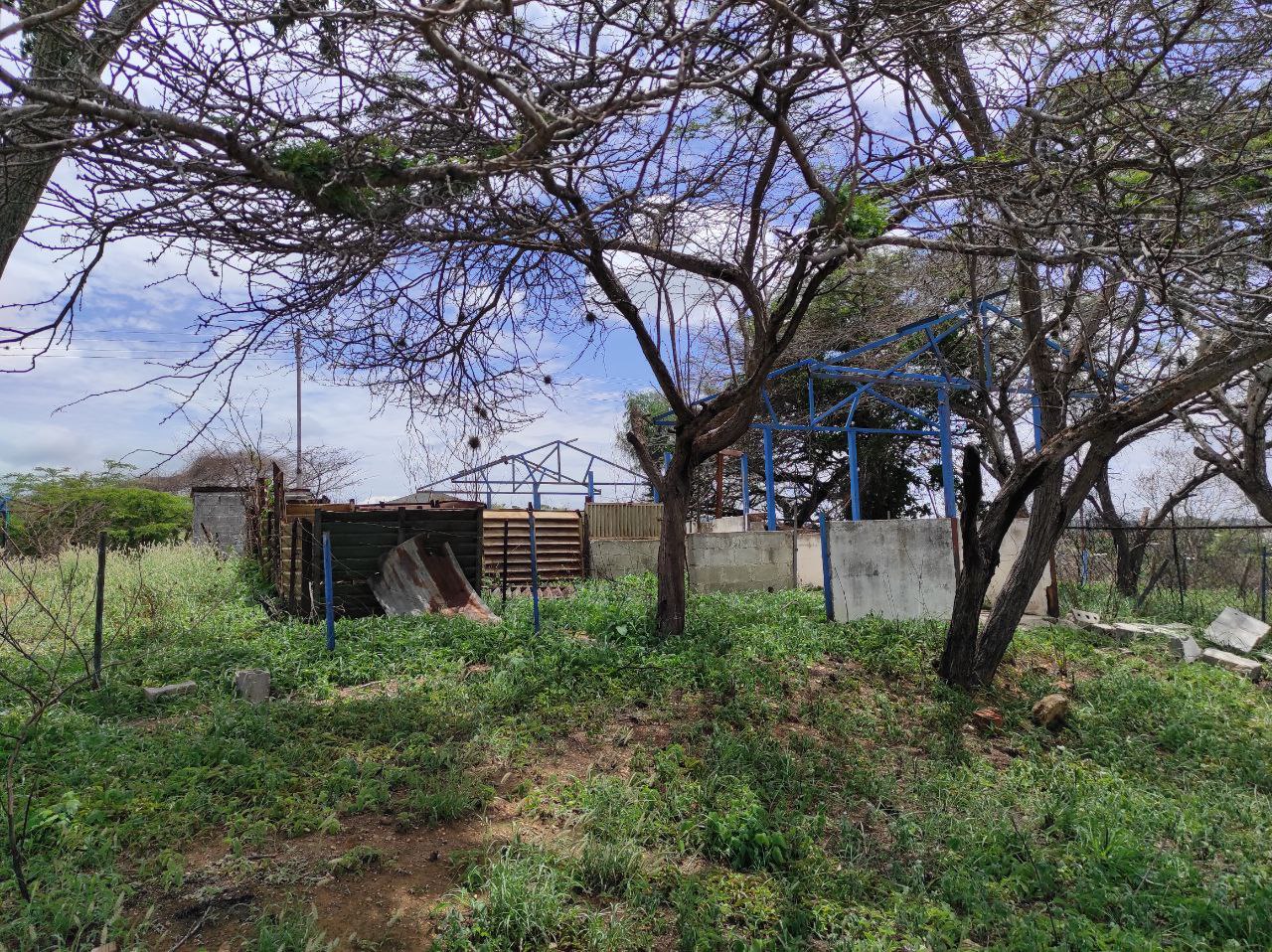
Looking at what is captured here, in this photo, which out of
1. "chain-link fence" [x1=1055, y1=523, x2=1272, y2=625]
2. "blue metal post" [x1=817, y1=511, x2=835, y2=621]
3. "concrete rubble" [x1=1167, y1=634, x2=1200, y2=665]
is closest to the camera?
"concrete rubble" [x1=1167, y1=634, x2=1200, y2=665]

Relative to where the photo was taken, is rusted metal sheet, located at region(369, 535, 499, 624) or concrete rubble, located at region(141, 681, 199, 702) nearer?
concrete rubble, located at region(141, 681, 199, 702)

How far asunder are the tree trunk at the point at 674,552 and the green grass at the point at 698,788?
44 centimetres

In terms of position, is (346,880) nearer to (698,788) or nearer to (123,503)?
(698,788)

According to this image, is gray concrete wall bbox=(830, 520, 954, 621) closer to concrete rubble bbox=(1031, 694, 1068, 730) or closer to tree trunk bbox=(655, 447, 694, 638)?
tree trunk bbox=(655, 447, 694, 638)

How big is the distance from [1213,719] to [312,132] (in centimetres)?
882

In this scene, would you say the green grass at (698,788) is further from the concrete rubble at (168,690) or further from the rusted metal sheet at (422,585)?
the rusted metal sheet at (422,585)

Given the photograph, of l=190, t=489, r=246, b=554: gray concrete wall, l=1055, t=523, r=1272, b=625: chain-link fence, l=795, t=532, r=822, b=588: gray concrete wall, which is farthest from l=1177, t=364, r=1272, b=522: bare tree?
l=190, t=489, r=246, b=554: gray concrete wall

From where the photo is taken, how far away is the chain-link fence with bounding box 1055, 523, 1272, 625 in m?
12.5

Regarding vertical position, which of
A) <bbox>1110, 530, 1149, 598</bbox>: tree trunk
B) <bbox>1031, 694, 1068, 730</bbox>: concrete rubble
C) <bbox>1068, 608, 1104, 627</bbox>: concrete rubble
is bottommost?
<bbox>1031, 694, 1068, 730</bbox>: concrete rubble

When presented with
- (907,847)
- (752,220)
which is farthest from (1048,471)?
(907,847)

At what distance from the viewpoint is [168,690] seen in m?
6.63

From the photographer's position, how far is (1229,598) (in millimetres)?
13961

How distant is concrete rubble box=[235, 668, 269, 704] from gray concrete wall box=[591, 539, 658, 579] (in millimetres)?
10074

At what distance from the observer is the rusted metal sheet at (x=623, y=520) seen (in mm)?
17641
